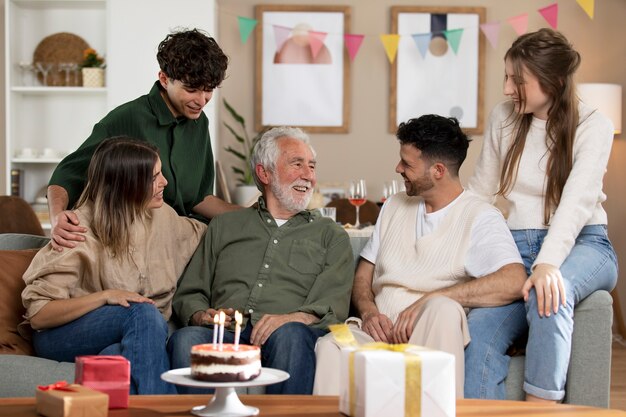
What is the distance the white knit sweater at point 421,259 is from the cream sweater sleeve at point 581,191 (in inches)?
11.1

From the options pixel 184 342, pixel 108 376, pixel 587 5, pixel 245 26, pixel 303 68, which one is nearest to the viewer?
pixel 108 376

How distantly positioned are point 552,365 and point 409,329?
417 millimetres

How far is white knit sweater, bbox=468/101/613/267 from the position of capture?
105 inches

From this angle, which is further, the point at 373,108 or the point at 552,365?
the point at 373,108

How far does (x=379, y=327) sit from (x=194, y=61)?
1037 millimetres

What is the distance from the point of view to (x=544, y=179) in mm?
2861

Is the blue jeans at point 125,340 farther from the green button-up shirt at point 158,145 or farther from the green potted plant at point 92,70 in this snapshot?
the green potted plant at point 92,70

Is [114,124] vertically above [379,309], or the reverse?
[114,124]

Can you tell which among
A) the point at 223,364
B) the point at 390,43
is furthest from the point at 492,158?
the point at 390,43

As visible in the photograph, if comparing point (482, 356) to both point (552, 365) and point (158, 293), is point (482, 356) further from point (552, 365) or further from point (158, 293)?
point (158, 293)

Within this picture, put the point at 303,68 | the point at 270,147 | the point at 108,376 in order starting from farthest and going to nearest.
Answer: the point at 303,68
the point at 270,147
the point at 108,376

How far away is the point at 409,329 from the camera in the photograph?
269 centimetres

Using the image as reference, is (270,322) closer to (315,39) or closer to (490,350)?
(490,350)

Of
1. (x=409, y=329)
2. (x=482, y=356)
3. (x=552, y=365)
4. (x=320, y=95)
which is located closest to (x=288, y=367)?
(x=409, y=329)
